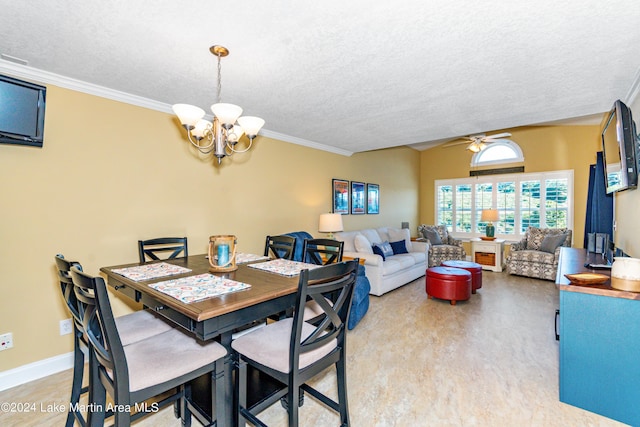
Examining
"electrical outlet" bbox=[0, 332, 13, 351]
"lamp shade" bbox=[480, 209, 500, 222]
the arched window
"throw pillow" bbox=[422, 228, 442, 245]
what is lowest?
"electrical outlet" bbox=[0, 332, 13, 351]

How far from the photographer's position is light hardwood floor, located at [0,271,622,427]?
5.98 ft

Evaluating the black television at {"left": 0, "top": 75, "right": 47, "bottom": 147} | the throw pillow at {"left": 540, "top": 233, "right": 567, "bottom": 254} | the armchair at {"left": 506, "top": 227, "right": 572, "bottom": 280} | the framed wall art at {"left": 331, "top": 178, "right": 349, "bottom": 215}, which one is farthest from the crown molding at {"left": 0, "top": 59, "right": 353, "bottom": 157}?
the throw pillow at {"left": 540, "top": 233, "right": 567, "bottom": 254}

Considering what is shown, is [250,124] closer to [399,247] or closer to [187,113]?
[187,113]

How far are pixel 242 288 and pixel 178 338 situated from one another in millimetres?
439

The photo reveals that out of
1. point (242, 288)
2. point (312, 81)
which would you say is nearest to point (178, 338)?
point (242, 288)

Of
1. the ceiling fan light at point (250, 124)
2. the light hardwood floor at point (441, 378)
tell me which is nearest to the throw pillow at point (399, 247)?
the light hardwood floor at point (441, 378)

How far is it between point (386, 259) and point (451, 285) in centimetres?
113

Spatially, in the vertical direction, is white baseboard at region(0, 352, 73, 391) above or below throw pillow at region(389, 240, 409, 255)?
below

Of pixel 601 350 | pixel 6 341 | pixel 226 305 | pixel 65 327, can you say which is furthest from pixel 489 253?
pixel 6 341

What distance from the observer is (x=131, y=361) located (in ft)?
4.47

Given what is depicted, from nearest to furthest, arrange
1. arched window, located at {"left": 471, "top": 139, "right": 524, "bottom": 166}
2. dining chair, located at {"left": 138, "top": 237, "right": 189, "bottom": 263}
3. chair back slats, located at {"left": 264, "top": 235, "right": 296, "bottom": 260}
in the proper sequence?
1. dining chair, located at {"left": 138, "top": 237, "right": 189, "bottom": 263}
2. chair back slats, located at {"left": 264, "top": 235, "right": 296, "bottom": 260}
3. arched window, located at {"left": 471, "top": 139, "right": 524, "bottom": 166}

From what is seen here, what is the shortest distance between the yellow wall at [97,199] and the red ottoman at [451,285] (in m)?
2.43

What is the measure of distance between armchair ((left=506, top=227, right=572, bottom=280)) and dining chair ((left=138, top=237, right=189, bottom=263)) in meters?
5.70

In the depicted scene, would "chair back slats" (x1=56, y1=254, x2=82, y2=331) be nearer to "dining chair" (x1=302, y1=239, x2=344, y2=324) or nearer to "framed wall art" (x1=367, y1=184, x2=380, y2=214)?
"dining chair" (x1=302, y1=239, x2=344, y2=324)
